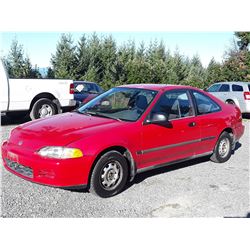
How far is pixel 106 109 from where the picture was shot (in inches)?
208

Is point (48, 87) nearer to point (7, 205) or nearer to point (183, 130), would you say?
point (183, 130)

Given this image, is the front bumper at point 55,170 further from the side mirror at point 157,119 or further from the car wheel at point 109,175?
the side mirror at point 157,119

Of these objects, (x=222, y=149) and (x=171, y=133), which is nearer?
(x=171, y=133)

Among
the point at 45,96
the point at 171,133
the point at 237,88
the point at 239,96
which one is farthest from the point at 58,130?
the point at 237,88

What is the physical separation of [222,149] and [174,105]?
5.04ft

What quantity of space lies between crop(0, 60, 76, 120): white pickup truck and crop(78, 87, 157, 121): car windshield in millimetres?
4105

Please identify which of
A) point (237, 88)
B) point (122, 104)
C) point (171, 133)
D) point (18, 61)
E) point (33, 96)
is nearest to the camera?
point (171, 133)

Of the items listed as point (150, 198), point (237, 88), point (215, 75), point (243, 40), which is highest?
point (243, 40)

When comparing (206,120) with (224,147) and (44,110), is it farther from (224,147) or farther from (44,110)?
(44,110)

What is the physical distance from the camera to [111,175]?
4.36 meters

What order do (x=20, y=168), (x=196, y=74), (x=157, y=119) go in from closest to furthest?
(x=20, y=168), (x=157, y=119), (x=196, y=74)

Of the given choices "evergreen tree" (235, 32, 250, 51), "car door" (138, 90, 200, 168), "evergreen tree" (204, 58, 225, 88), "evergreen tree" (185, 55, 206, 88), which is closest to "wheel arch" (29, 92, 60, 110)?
"car door" (138, 90, 200, 168)

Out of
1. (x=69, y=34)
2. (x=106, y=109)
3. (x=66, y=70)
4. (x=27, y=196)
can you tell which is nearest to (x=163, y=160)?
(x=106, y=109)

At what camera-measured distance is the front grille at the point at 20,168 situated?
4125 mm
